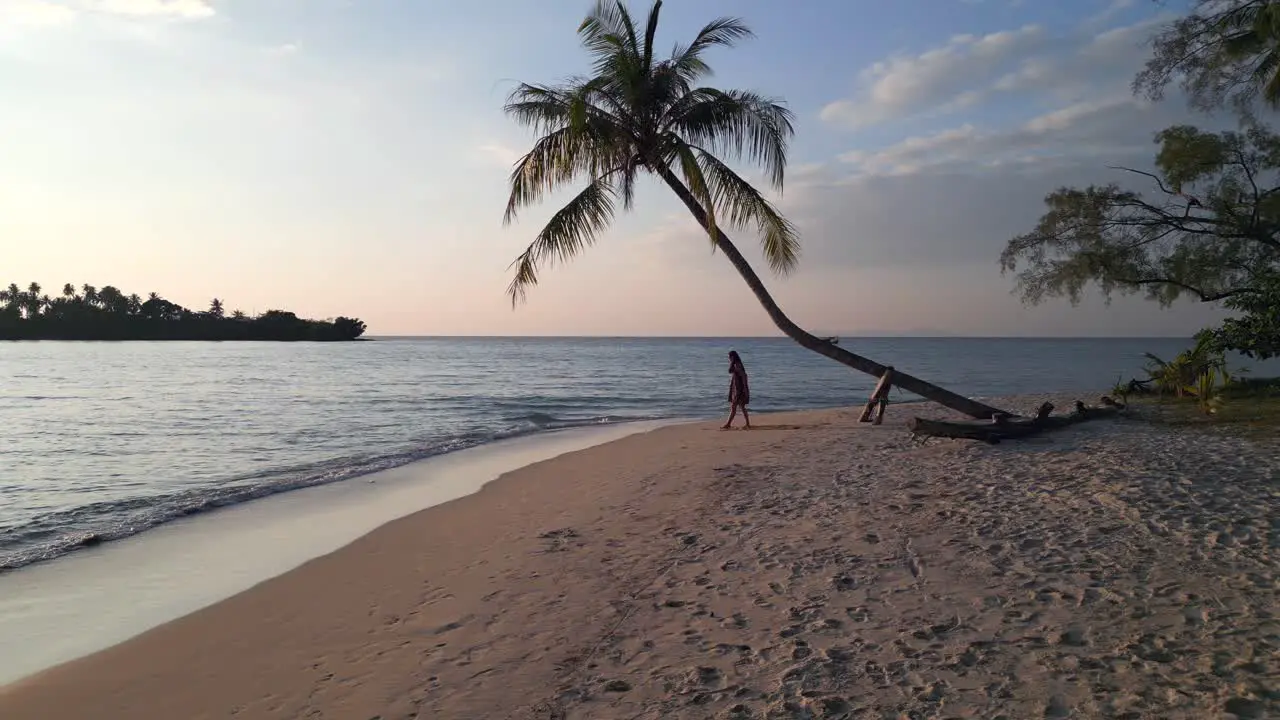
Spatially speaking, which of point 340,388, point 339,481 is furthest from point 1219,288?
point 340,388

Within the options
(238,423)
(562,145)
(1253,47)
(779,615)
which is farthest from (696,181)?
(238,423)

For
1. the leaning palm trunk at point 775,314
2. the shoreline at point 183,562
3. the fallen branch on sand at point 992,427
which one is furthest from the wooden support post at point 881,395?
the shoreline at point 183,562

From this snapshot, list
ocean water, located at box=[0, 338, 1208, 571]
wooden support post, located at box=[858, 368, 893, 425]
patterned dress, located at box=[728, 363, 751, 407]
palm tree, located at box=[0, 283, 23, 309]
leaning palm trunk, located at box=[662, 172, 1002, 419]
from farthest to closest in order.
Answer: palm tree, located at box=[0, 283, 23, 309] < patterned dress, located at box=[728, 363, 751, 407] < wooden support post, located at box=[858, 368, 893, 425] < leaning palm trunk, located at box=[662, 172, 1002, 419] < ocean water, located at box=[0, 338, 1208, 571]

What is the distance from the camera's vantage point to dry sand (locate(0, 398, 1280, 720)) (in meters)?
3.81

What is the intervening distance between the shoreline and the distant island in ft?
431

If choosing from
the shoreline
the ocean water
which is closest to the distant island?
the ocean water

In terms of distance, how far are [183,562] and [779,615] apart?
6738mm

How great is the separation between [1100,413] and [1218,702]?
1212cm

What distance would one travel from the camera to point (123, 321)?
115688 millimetres

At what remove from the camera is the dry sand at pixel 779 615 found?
3.81 m

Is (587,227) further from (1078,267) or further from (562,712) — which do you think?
(1078,267)

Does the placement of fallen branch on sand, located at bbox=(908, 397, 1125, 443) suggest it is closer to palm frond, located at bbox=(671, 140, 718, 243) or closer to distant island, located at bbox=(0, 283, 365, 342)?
palm frond, located at bbox=(671, 140, 718, 243)

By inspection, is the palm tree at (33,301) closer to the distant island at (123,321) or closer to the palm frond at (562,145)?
the distant island at (123,321)

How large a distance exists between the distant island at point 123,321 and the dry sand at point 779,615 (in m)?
136
